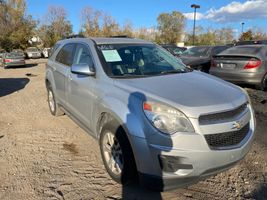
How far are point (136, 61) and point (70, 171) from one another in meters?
1.84

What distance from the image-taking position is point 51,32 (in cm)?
4903

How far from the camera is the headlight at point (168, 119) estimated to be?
279 centimetres

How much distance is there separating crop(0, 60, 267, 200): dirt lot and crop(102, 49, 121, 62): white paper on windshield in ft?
4.92

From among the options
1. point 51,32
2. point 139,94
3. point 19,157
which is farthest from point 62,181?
point 51,32

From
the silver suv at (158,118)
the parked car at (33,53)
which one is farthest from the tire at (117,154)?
the parked car at (33,53)

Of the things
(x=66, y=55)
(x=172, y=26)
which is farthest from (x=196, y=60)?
(x=172, y=26)

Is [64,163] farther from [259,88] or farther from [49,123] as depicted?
[259,88]

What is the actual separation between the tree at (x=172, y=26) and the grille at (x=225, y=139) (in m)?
57.2

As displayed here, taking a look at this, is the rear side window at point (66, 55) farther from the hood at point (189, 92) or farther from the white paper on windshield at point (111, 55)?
the hood at point (189, 92)

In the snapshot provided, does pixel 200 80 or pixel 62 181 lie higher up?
pixel 200 80

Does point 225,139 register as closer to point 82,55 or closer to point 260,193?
point 260,193

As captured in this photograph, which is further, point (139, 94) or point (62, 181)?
point (62, 181)

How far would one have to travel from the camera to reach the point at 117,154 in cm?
343

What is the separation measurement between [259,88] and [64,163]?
6.82 meters
